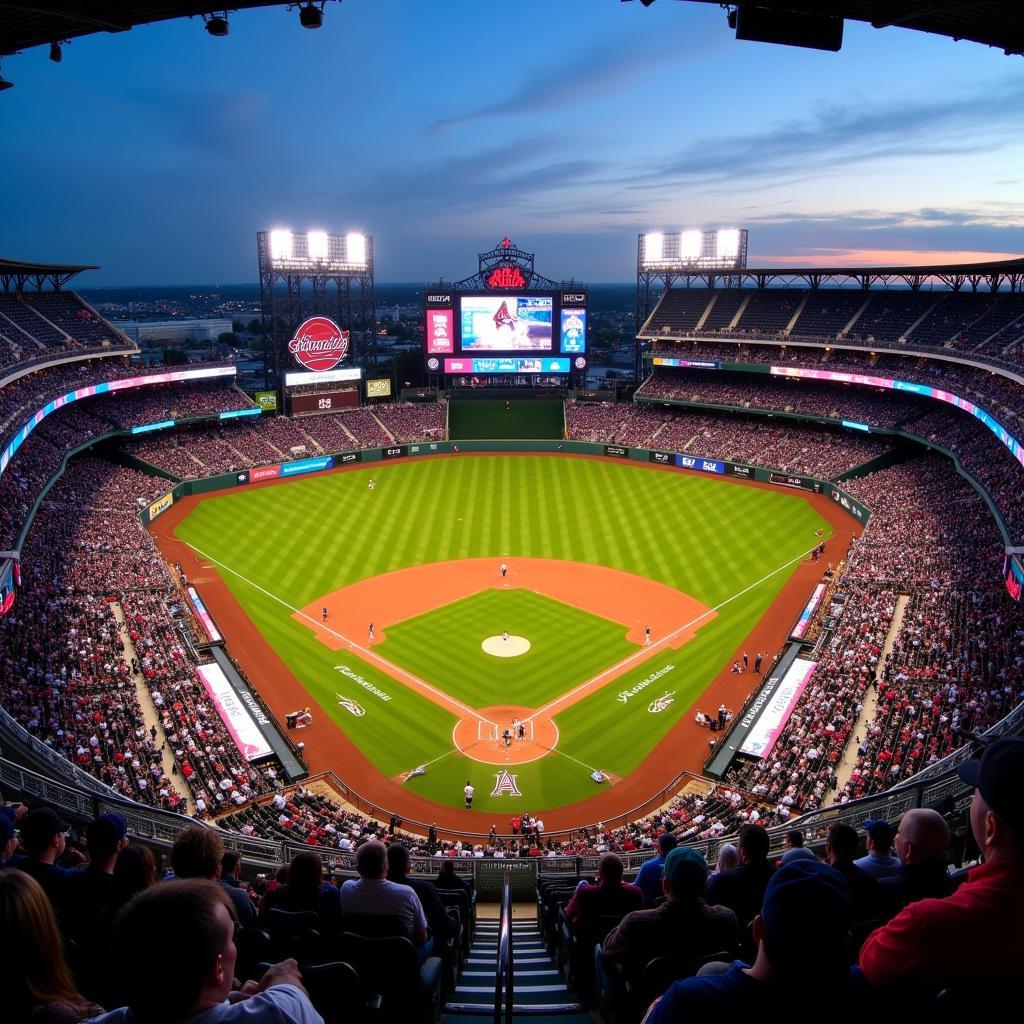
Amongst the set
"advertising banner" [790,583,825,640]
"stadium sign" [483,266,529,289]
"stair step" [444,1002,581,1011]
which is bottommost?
"advertising banner" [790,583,825,640]

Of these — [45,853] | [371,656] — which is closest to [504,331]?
[371,656]

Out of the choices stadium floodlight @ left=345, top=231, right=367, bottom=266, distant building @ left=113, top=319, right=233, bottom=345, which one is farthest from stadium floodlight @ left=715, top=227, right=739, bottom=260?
distant building @ left=113, top=319, right=233, bottom=345

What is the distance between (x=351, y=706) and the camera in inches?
1088

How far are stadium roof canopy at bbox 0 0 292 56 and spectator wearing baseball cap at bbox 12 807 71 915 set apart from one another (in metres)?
10.8

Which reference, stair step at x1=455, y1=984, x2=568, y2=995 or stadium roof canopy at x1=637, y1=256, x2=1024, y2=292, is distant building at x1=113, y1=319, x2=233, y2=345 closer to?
stadium roof canopy at x1=637, y1=256, x2=1024, y2=292

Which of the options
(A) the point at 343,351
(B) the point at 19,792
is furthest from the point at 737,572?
(A) the point at 343,351

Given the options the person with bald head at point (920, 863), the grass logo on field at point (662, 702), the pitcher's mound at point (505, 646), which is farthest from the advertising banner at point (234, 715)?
the person with bald head at point (920, 863)

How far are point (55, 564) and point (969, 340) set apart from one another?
5216 cm

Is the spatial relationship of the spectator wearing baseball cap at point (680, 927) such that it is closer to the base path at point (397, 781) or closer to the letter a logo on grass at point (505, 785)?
the base path at point (397, 781)

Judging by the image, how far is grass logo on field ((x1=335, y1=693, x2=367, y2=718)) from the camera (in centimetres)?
2720

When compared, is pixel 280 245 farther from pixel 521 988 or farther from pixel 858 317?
pixel 521 988

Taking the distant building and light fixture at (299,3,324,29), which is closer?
light fixture at (299,3,324,29)

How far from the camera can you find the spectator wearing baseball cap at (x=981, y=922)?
3.25 metres

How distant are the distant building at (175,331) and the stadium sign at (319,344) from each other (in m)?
62.0
